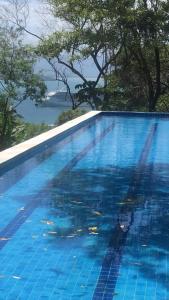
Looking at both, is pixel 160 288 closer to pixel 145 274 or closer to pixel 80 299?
pixel 145 274

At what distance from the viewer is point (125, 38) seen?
1477 centimetres

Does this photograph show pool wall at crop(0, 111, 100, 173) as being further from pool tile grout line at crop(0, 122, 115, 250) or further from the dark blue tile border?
the dark blue tile border

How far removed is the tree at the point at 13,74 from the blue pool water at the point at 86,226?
30.3 ft

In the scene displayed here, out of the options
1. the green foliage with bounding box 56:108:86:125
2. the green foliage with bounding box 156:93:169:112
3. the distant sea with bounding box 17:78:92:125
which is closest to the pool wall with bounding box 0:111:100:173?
the green foliage with bounding box 56:108:86:125

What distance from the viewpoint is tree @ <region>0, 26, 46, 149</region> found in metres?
16.8

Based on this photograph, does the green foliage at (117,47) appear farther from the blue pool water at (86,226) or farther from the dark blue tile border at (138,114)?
the blue pool water at (86,226)

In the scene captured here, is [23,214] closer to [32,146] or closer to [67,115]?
[32,146]

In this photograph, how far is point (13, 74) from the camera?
664 inches

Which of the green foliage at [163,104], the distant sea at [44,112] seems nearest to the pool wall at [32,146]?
the distant sea at [44,112]

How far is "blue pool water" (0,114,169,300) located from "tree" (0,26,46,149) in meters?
9.25

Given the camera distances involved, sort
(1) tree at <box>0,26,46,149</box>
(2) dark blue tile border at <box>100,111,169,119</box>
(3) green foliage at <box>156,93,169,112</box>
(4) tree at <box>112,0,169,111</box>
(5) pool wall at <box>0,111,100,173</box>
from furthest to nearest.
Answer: (3) green foliage at <box>156,93,169,112</box> < (1) tree at <box>0,26,46,149</box> < (4) tree at <box>112,0,169,111</box> < (2) dark blue tile border at <box>100,111,169,119</box> < (5) pool wall at <box>0,111,100,173</box>

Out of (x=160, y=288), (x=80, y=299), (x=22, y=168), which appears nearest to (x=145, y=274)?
(x=160, y=288)

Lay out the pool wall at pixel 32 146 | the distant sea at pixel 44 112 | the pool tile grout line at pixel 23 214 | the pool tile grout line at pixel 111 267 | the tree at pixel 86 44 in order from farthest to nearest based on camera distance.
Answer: the distant sea at pixel 44 112
the tree at pixel 86 44
the pool wall at pixel 32 146
the pool tile grout line at pixel 23 214
the pool tile grout line at pixel 111 267

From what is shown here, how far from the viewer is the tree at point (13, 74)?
16.8 m
